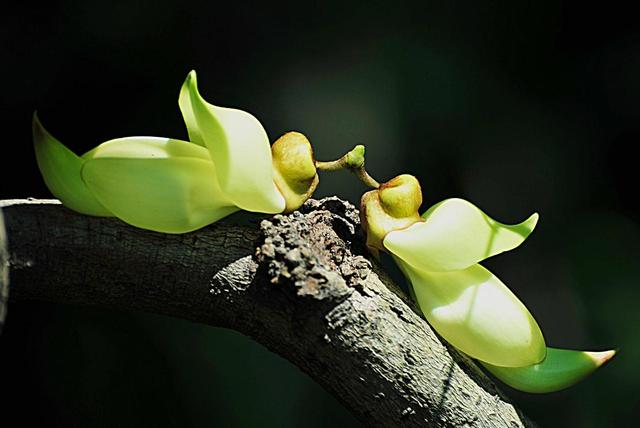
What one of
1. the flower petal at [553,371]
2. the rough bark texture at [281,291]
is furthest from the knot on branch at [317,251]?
the flower petal at [553,371]

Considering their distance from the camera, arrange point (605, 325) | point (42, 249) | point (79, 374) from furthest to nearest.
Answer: point (605, 325)
point (79, 374)
point (42, 249)

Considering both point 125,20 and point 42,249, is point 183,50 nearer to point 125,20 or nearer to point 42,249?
point 125,20

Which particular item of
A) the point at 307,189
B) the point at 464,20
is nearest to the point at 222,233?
the point at 307,189

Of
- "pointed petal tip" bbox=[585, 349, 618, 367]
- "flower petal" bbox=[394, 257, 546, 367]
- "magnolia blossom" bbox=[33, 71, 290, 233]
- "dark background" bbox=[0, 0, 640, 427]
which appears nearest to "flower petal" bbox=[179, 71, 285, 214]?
"magnolia blossom" bbox=[33, 71, 290, 233]

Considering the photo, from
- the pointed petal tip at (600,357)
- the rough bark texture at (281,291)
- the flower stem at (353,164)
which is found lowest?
the rough bark texture at (281,291)

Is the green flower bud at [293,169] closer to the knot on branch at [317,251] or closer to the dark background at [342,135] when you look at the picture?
the knot on branch at [317,251]

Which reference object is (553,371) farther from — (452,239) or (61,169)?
(61,169)

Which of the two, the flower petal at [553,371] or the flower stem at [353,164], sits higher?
the flower stem at [353,164]
